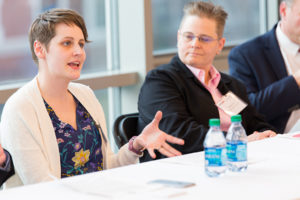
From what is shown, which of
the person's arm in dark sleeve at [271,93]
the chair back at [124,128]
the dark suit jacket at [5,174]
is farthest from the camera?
the person's arm in dark sleeve at [271,93]

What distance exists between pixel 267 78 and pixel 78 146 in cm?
192

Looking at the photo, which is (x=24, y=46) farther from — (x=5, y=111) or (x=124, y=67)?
(x=5, y=111)

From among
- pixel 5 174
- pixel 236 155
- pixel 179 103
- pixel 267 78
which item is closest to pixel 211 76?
pixel 179 103

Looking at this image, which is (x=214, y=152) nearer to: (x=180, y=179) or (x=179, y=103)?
(x=180, y=179)

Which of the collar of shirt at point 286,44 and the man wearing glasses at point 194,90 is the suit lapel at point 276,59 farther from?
the man wearing glasses at point 194,90

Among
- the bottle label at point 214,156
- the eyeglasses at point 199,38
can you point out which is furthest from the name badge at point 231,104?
the bottle label at point 214,156

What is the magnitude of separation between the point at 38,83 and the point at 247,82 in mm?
1892

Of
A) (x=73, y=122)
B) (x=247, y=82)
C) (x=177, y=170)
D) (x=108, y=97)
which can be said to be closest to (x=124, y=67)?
(x=108, y=97)

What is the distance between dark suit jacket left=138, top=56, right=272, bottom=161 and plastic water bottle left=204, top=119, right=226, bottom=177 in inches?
36.2

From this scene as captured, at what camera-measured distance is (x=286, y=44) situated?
409cm

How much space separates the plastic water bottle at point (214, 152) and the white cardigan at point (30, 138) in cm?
72

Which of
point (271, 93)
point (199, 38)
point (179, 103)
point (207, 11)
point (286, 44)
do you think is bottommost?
point (271, 93)

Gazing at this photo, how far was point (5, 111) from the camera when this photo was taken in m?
2.41

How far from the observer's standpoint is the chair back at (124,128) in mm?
2988
